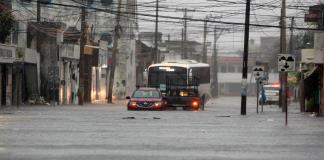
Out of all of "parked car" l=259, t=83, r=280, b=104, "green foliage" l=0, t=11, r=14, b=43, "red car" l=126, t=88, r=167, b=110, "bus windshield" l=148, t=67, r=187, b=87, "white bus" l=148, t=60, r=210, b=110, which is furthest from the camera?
"parked car" l=259, t=83, r=280, b=104

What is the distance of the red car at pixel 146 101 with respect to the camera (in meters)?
46.7

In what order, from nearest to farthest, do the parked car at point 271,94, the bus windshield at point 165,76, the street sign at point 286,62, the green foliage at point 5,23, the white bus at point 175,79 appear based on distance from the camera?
the street sign at point 286,62 < the green foliage at point 5,23 < the white bus at point 175,79 < the bus windshield at point 165,76 < the parked car at point 271,94

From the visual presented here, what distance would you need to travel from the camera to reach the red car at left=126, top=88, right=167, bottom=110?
46656mm

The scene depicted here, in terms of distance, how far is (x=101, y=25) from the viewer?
87.4m

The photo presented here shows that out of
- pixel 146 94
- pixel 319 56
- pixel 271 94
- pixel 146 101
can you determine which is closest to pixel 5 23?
pixel 146 94

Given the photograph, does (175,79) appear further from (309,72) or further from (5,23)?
(5,23)

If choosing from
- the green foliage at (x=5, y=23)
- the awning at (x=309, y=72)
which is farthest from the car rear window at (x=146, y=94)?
the awning at (x=309, y=72)

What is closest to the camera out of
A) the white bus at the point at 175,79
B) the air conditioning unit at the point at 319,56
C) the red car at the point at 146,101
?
the air conditioning unit at the point at 319,56

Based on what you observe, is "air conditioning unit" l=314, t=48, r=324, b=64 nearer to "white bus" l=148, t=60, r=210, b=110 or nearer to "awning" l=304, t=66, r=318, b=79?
"awning" l=304, t=66, r=318, b=79

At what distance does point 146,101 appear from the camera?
4688 cm

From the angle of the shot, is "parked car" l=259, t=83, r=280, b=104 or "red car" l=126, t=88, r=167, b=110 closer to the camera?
"red car" l=126, t=88, r=167, b=110

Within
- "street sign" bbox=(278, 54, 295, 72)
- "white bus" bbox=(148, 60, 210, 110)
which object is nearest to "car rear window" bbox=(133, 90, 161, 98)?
"white bus" bbox=(148, 60, 210, 110)

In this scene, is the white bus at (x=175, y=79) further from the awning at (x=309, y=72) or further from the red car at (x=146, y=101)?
the awning at (x=309, y=72)

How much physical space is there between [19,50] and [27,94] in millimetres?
5878
